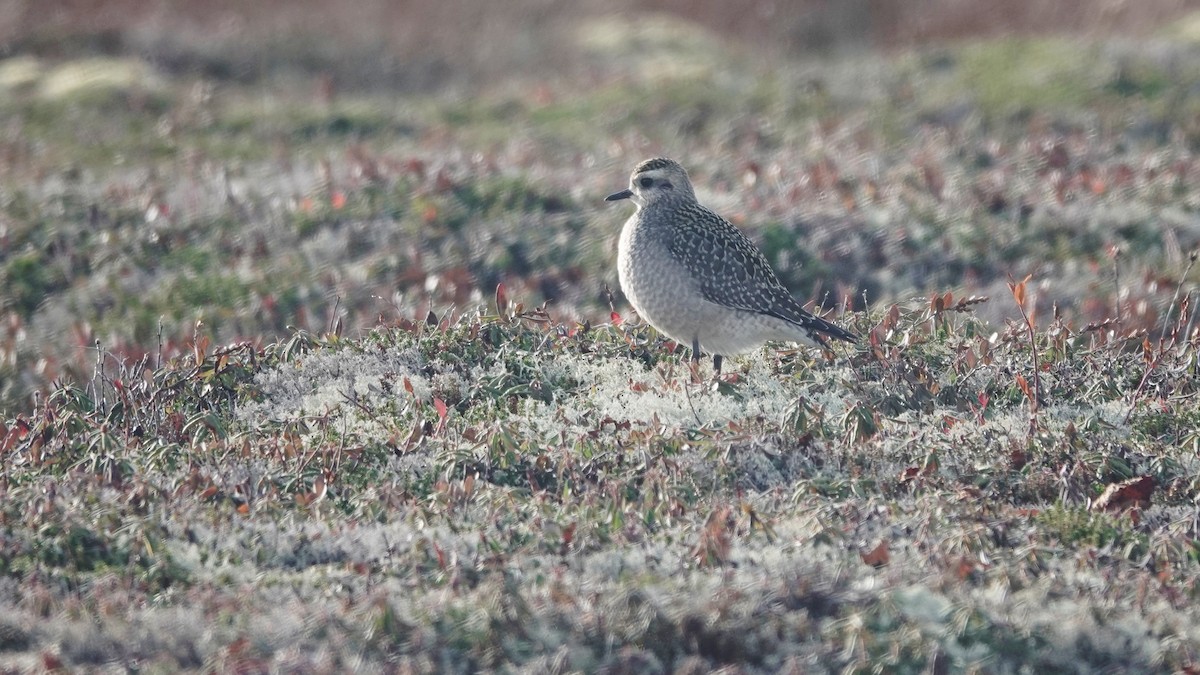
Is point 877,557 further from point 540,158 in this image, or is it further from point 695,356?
point 540,158

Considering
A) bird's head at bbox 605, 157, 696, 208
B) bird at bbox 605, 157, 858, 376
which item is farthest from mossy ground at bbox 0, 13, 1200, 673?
bird's head at bbox 605, 157, 696, 208

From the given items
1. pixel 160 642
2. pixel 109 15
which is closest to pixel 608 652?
pixel 160 642

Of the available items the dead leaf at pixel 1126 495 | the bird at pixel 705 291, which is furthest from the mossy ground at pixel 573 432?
the bird at pixel 705 291

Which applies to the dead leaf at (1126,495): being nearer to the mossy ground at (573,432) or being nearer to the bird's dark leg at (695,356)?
the mossy ground at (573,432)

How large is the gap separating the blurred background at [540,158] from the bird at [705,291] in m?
1.18

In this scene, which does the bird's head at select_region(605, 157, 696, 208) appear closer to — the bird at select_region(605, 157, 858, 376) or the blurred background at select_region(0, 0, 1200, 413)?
the bird at select_region(605, 157, 858, 376)

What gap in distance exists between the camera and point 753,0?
1202 inches

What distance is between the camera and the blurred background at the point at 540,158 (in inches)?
547

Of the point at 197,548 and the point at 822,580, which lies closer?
the point at 822,580

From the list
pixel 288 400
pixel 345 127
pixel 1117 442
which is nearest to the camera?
pixel 1117 442

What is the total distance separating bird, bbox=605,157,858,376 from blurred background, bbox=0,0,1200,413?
118 cm

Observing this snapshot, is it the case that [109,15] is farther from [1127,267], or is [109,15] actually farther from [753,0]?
[1127,267]

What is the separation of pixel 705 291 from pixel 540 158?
30.3 ft

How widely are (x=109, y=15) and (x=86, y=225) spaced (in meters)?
13.9
